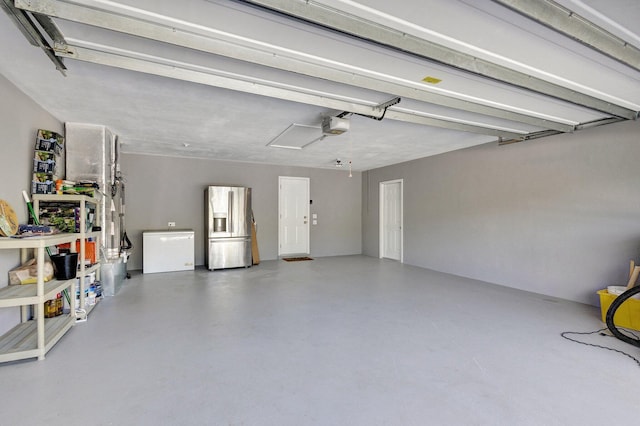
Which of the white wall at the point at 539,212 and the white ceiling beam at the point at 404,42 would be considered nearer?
the white ceiling beam at the point at 404,42

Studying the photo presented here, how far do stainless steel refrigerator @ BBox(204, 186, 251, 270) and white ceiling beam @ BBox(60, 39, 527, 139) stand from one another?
4002mm

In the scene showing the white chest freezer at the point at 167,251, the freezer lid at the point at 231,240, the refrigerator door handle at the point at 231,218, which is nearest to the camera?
the white chest freezer at the point at 167,251

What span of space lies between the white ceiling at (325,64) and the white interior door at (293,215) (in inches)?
146

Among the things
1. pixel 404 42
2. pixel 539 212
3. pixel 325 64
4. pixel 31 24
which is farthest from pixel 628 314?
pixel 31 24

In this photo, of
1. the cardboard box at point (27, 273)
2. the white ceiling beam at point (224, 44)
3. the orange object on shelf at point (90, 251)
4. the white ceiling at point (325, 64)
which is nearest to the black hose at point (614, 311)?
the white ceiling at point (325, 64)

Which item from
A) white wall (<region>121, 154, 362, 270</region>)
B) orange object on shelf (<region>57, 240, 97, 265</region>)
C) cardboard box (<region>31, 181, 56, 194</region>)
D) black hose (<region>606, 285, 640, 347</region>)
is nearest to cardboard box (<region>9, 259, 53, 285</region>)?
orange object on shelf (<region>57, 240, 97, 265</region>)

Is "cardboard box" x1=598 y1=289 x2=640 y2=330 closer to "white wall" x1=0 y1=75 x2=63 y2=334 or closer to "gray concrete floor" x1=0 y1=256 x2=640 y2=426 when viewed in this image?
"gray concrete floor" x1=0 y1=256 x2=640 y2=426

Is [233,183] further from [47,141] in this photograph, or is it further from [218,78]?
[218,78]

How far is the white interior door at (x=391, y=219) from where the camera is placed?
7.48 meters

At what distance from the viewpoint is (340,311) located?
3.74 m

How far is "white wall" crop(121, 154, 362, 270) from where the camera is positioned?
Result: 21.0 feet

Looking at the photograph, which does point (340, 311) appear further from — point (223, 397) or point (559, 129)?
point (559, 129)

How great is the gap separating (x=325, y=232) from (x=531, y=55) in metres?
6.65

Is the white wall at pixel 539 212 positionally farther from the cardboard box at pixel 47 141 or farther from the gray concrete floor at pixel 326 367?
the cardboard box at pixel 47 141
